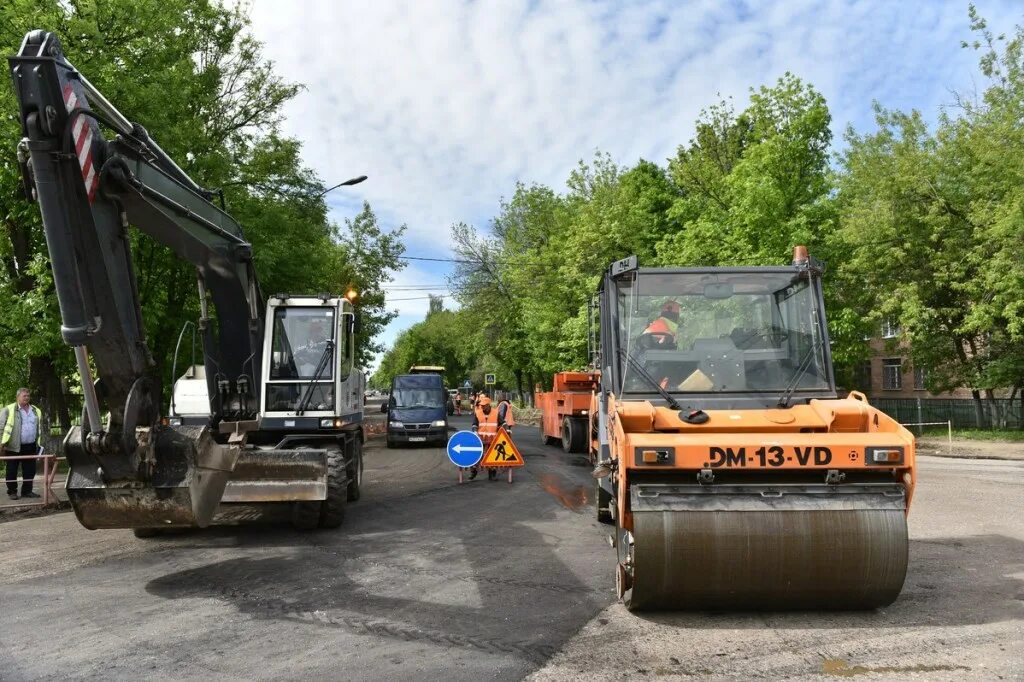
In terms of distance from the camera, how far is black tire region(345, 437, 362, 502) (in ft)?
36.9

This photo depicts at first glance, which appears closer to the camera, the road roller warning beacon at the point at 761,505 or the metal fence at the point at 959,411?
the road roller warning beacon at the point at 761,505

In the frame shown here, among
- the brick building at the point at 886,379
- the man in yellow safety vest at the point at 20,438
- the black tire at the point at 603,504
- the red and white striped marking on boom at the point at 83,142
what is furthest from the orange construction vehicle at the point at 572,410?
the brick building at the point at 886,379

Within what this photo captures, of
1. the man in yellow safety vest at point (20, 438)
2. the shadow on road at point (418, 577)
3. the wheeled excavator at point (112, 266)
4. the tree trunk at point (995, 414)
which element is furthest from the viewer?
the tree trunk at point (995, 414)

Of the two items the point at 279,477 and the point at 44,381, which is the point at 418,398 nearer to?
the point at 44,381

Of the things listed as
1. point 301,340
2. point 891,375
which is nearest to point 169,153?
point 301,340

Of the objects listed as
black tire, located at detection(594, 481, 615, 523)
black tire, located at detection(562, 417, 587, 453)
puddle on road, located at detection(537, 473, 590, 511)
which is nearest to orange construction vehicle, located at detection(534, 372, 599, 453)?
black tire, located at detection(562, 417, 587, 453)

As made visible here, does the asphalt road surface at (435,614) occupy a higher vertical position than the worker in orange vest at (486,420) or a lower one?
lower

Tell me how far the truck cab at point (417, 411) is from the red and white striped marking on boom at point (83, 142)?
1856 cm

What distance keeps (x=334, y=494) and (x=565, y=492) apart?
4679mm

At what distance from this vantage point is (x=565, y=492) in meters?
12.9

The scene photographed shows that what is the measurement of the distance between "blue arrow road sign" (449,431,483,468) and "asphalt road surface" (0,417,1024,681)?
3.46 metres

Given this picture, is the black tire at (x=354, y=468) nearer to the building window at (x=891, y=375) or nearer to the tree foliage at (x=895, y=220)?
the tree foliage at (x=895, y=220)

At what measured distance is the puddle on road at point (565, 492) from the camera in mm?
11641

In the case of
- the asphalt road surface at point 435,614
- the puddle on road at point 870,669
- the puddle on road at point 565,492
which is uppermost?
the puddle on road at point 565,492
